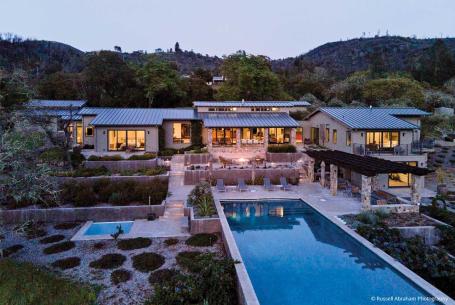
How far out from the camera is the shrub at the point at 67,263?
1123cm

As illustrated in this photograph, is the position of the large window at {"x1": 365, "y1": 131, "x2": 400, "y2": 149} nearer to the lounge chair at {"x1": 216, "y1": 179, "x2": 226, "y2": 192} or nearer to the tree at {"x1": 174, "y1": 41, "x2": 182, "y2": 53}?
the lounge chair at {"x1": 216, "y1": 179, "x2": 226, "y2": 192}

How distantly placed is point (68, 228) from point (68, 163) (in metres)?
9.57

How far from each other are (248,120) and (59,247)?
2187cm

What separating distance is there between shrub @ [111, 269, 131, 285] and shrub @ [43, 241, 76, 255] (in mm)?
3376

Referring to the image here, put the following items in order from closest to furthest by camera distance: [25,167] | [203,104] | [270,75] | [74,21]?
[25,167]
[203,104]
[270,75]
[74,21]

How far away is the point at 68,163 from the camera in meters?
23.5

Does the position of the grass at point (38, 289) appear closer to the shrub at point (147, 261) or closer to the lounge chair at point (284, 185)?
the shrub at point (147, 261)

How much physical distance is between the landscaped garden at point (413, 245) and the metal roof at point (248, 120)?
52.7ft

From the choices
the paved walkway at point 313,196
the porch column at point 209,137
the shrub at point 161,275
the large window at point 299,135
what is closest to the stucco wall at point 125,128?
the porch column at point 209,137

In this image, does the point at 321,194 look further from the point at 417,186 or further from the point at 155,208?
the point at 155,208

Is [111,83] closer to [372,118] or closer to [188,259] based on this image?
[372,118]

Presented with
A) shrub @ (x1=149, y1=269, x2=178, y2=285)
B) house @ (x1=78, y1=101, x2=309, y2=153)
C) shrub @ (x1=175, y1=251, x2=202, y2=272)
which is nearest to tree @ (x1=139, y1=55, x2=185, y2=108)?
house @ (x1=78, y1=101, x2=309, y2=153)

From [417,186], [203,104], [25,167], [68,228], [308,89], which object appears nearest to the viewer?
[25,167]

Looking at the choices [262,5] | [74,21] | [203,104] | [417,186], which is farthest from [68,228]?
[74,21]
